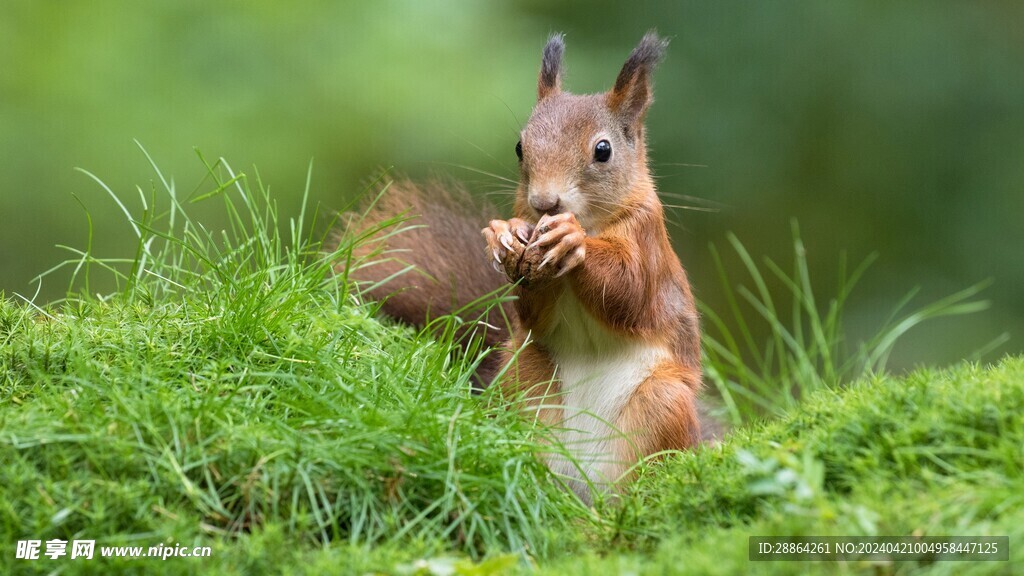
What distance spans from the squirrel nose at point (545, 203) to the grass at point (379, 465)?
63 cm

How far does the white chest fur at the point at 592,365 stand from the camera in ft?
10.2

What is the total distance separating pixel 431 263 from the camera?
3992 mm

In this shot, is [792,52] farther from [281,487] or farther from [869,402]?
[281,487]

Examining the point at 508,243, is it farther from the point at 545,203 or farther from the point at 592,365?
the point at 592,365

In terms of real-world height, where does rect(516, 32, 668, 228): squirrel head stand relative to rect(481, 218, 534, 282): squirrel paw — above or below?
above

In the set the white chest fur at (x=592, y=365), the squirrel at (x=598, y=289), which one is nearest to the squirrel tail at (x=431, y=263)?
the squirrel at (x=598, y=289)

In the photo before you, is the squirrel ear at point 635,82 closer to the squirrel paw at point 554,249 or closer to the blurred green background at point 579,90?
the squirrel paw at point 554,249

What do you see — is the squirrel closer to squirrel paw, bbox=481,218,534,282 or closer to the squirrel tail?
squirrel paw, bbox=481,218,534,282

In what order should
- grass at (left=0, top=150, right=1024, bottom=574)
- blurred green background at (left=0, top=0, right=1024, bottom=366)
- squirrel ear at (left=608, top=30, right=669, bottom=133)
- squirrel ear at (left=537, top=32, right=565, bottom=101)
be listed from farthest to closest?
blurred green background at (left=0, top=0, right=1024, bottom=366)
squirrel ear at (left=537, top=32, right=565, bottom=101)
squirrel ear at (left=608, top=30, right=669, bottom=133)
grass at (left=0, top=150, right=1024, bottom=574)

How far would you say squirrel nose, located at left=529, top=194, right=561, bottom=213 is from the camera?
3.13m

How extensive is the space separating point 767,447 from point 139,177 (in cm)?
383

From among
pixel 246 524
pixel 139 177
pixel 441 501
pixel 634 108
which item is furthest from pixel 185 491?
pixel 139 177

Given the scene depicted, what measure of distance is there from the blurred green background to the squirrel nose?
1.76 m

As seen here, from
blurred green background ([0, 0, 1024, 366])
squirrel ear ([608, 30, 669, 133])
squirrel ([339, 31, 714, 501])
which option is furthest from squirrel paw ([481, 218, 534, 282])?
blurred green background ([0, 0, 1024, 366])
